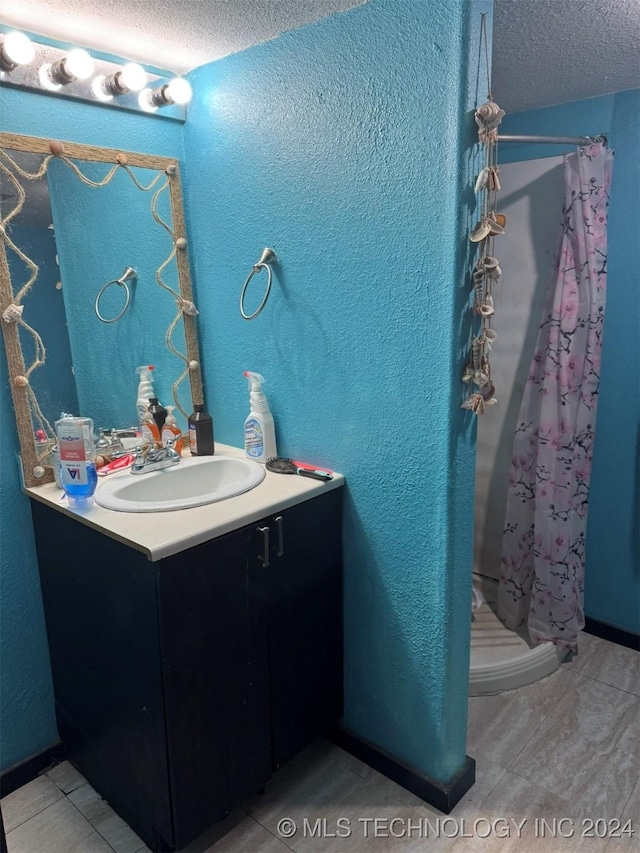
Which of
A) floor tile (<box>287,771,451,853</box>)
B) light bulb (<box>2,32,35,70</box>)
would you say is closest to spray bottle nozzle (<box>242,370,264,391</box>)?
light bulb (<box>2,32,35,70</box>)

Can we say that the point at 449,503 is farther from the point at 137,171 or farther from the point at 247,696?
the point at 137,171

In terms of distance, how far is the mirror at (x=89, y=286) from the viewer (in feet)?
4.95

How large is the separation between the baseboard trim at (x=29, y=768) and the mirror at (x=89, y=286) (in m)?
0.81

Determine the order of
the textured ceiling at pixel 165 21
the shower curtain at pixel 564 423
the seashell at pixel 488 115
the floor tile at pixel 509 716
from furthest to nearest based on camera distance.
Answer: the shower curtain at pixel 564 423, the floor tile at pixel 509 716, the textured ceiling at pixel 165 21, the seashell at pixel 488 115

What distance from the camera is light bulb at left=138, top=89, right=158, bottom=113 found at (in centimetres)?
164

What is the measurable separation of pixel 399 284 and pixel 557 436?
1.01 m

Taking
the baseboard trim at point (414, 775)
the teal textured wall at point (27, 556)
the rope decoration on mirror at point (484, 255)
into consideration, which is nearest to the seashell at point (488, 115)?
the rope decoration on mirror at point (484, 255)

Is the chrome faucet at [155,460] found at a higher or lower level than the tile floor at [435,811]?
higher

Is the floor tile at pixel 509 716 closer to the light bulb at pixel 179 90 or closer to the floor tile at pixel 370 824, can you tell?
the floor tile at pixel 370 824

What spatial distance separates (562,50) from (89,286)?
1445 mm

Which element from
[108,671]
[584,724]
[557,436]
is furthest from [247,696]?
[557,436]

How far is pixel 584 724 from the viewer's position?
1.85 metres

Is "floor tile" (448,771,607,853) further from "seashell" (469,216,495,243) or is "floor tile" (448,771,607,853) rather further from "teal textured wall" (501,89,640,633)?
"seashell" (469,216,495,243)

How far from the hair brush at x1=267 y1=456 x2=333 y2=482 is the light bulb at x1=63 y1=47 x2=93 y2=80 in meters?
1.08
